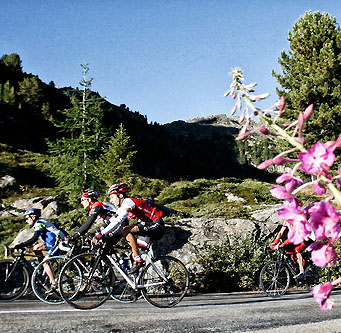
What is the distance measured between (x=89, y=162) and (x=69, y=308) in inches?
380

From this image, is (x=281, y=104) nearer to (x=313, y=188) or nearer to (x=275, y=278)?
(x=313, y=188)

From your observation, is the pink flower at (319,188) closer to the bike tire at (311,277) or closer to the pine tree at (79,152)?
the bike tire at (311,277)

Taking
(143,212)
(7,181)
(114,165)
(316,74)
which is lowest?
(143,212)

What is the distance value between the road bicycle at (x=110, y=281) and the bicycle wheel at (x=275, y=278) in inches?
97.0

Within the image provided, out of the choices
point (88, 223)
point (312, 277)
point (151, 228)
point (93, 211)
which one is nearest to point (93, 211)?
point (93, 211)

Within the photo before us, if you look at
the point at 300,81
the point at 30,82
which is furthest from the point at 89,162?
the point at 30,82

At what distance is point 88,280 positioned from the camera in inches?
262

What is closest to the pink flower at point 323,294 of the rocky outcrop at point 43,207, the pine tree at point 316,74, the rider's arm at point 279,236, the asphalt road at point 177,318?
the asphalt road at point 177,318

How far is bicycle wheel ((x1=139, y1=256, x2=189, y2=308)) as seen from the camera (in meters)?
6.82

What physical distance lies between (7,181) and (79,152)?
1593cm

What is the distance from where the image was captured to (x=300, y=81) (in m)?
24.5

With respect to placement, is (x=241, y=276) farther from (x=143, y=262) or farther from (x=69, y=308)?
(x=69, y=308)

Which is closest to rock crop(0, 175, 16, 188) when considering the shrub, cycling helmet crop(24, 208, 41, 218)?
cycling helmet crop(24, 208, 41, 218)

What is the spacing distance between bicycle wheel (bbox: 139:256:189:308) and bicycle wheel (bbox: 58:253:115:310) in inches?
27.5
